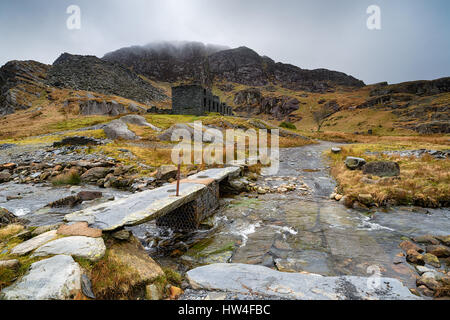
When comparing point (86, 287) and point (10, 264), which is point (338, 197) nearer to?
point (86, 287)

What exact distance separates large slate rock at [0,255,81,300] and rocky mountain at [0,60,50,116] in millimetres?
68975

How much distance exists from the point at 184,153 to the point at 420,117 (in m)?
63.9

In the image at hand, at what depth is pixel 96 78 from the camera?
3155 inches

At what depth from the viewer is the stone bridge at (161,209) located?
14.7 feet

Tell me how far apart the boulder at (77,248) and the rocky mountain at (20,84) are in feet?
224

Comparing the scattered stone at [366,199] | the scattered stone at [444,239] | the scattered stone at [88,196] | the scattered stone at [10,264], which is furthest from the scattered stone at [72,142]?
the scattered stone at [444,239]

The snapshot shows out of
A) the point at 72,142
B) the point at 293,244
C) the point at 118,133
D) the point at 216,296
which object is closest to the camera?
the point at 216,296

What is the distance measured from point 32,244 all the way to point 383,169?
41.9 feet

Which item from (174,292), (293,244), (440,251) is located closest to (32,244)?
(174,292)

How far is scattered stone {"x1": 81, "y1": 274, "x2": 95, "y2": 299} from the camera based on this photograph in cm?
257

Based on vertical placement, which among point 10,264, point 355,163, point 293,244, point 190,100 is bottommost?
point 293,244

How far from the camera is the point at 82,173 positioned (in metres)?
12.1

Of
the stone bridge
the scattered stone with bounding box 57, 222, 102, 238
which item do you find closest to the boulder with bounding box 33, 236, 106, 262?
the scattered stone with bounding box 57, 222, 102, 238
